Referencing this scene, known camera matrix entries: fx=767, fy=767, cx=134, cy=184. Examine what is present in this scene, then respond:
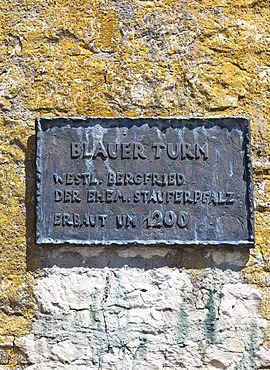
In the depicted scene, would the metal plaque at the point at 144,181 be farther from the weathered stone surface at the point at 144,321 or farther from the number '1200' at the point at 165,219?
the weathered stone surface at the point at 144,321

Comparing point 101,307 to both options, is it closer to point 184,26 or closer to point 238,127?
point 238,127

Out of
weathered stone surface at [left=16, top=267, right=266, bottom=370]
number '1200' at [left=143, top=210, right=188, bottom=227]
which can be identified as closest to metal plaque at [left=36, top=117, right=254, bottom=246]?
number '1200' at [left=143, top=210, right=188, bottom=227]

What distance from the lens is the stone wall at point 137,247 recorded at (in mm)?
3180

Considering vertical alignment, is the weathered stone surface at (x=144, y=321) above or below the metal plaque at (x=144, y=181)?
below

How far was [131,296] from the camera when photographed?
320 cm

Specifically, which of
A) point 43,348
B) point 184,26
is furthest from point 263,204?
point 43,348

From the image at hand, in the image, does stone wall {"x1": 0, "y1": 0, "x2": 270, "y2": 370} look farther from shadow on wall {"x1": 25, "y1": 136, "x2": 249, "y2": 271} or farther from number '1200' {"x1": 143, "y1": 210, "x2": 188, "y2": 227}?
number '1200' {"x1": 143, "y1": 210, "x2": 188, "y2": 227}

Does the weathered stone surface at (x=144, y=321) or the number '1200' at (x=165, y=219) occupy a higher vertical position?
the number '1200' at (x=165, y=219)

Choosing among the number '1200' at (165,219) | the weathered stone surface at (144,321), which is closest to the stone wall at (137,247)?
the weathered stone surface at (144,321)

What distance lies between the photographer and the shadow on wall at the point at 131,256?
3.23 meters

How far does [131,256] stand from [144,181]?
1.05ft

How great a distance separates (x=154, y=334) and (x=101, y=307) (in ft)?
0.81

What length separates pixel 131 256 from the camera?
3.24 metres

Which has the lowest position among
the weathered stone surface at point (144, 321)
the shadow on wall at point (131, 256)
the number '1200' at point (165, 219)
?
the weathered stone surface at point (144, 321)
